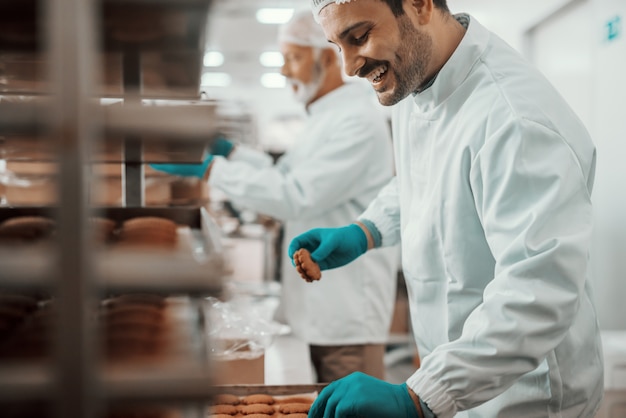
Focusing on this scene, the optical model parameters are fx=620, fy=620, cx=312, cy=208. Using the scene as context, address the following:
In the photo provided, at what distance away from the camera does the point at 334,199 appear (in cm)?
239

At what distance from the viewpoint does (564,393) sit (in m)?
1.21

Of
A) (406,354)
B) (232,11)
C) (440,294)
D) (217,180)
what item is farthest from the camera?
(232,11)

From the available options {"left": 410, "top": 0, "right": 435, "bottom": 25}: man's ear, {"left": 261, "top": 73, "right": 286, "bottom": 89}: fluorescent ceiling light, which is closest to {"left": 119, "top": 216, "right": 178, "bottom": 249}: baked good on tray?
{"left": 410, "top": 0, "right": 435, "bottom": 25}: man's ear

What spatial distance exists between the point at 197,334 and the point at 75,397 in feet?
1.01

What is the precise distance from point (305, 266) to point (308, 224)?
96cm

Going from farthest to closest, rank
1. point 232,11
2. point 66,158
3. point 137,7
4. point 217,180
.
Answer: point 232,11, point 217,180, point 137,7, point 66,158

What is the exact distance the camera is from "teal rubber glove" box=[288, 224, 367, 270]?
1.57 m

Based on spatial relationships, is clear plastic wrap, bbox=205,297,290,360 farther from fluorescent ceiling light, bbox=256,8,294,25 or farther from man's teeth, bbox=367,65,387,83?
fluorescent ceiling light, bbox=256,8,294,25

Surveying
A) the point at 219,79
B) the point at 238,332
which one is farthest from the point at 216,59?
the point at 238,332

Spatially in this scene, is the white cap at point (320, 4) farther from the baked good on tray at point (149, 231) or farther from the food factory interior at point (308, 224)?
the baked good on tray at point (149, 231)

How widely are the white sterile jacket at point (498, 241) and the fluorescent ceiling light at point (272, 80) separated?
36.1ft

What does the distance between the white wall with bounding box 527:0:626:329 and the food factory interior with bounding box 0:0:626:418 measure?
3.03 ft

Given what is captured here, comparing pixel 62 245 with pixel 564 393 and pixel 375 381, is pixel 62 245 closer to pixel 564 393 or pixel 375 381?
pixel 375 381

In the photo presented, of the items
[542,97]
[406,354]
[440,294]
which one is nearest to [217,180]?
[440,294]
